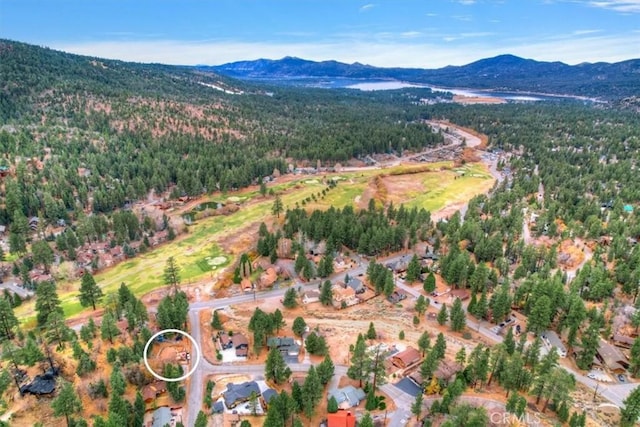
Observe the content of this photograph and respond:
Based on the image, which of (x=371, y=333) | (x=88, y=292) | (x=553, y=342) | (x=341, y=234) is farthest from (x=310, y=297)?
(x=553, y=342)

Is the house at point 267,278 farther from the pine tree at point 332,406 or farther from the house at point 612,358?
the house at point 612,358

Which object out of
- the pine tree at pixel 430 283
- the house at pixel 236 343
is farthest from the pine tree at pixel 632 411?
the house at pixel 236 343

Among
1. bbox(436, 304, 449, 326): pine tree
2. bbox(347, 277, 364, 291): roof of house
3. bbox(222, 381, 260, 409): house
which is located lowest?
bbox(222, 381, 260, 409): house

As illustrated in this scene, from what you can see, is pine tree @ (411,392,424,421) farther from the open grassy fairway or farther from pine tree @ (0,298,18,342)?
pine tree @ (0,298,18,342)

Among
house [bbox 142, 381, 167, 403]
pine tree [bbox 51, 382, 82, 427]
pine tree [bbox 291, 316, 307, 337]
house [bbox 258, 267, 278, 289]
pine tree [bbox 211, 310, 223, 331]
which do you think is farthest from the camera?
house [bbox 258, 267, 278, 289]

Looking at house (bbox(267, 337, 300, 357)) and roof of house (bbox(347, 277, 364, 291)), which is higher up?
roof of house (bbox(347, 277, 364, 291))

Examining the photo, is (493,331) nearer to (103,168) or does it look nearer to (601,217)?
(601,217)

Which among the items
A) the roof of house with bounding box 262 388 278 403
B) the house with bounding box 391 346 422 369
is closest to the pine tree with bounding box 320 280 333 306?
the house with bounding box 391 346 422 369

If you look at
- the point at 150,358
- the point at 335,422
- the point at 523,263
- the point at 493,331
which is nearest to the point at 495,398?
the point at 493,331
